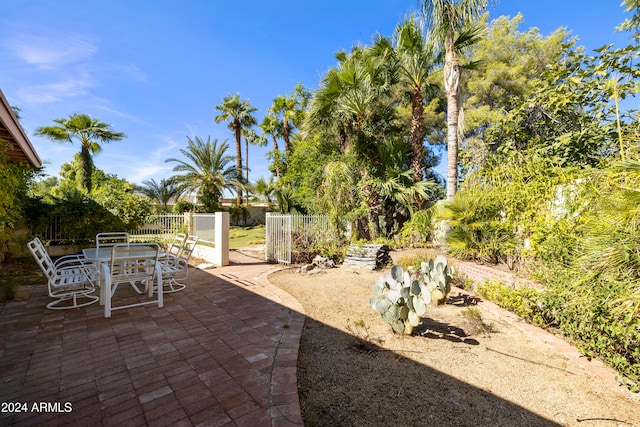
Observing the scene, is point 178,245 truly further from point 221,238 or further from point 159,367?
point 159,367

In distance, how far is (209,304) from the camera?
462 cm

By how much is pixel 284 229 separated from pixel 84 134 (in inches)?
742

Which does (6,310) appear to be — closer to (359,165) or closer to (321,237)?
(321,237)

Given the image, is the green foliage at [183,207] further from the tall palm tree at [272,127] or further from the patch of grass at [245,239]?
the tall palm tree at [272,127]

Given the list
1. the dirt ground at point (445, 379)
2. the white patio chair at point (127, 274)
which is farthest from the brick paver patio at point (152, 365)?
the dirt ground at point (445, 379)

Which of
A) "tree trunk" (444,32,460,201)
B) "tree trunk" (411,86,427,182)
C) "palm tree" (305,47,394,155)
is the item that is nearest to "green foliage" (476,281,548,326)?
"tree trunk" (444,32,460,201)

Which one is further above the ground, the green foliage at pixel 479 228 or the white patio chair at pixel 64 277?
the green foliage at pixel 479 228

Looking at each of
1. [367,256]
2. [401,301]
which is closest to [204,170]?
[367,256]

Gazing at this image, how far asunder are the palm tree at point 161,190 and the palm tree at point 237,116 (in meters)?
4.98

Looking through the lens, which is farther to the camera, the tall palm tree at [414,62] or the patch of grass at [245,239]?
the patch of grass at [245,239]

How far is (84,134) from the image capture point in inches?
708

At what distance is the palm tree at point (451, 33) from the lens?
25.2 ft

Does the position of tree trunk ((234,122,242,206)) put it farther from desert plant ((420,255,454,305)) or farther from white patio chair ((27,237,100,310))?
desert plant ((420,255,454,305))

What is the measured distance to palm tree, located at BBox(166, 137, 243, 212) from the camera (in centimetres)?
2041
